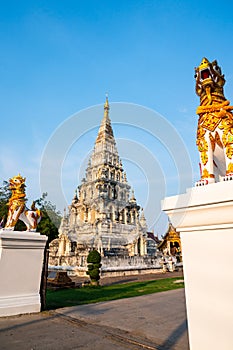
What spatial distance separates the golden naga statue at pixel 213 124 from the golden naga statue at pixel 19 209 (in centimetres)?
595

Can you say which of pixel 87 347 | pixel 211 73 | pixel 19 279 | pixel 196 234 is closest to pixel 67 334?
pixel 87 347

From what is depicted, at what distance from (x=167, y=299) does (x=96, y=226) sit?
73.7 ft

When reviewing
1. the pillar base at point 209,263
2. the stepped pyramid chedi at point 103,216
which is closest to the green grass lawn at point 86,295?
the pillar base at point 209,263

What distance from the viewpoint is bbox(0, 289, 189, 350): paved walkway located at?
14.6 ft

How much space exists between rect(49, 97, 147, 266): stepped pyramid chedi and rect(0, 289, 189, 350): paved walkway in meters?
18.4

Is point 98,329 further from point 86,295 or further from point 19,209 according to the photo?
point 86,295

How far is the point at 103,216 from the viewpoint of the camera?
32.9 meters

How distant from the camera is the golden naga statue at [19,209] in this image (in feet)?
24.8

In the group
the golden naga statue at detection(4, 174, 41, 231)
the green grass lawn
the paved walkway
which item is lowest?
the green grass lawn

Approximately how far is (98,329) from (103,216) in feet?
90.5

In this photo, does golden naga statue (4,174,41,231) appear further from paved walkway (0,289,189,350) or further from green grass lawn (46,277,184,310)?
green grass lawn (46,277,184,310)

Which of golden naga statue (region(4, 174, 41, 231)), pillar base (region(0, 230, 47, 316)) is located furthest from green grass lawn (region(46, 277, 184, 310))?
golden naga statue (region(4, 174, 41, 231))

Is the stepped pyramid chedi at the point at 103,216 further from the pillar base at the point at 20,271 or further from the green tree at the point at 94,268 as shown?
the pillar base at the point at 20,271

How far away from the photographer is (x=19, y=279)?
6973mm
